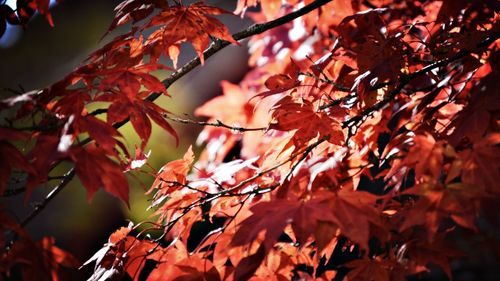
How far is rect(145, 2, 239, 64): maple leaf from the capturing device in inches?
54.4

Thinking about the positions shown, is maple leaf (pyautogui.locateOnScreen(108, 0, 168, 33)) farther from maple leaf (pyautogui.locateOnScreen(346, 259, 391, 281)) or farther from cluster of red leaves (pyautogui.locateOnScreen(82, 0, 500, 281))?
maple leaf (pyautogui.locateOnScreen(346, 259, 391, 281))

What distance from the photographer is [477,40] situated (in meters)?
1.39

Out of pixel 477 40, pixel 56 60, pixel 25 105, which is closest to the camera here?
pixel 25 105

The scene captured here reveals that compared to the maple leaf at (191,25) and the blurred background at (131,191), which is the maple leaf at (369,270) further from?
the blurred background at (131,191)

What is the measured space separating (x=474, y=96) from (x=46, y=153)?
3.07ft

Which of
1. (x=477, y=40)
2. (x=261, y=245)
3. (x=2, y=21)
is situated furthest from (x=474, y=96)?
(x=2, y=21)

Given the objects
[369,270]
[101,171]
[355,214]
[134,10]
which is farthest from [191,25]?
[369,270]

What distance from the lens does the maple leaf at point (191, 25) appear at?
138 centimetres

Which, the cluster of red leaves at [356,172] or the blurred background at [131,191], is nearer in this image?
the cluster of red leaves at [356,172]

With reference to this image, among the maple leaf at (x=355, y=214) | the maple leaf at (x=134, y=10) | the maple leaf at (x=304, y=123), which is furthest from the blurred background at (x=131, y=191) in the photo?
the maple leaf at (x=355, y=214)

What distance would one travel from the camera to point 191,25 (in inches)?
55.2

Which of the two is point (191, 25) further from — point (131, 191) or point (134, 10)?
point (131, 191)

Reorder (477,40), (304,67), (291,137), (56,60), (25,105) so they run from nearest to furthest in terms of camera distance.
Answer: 1. (25,105)
2. (477,40)
3. (291,137)
4. (304,67)
5. (56,60)

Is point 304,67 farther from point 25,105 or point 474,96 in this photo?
point 25,105
